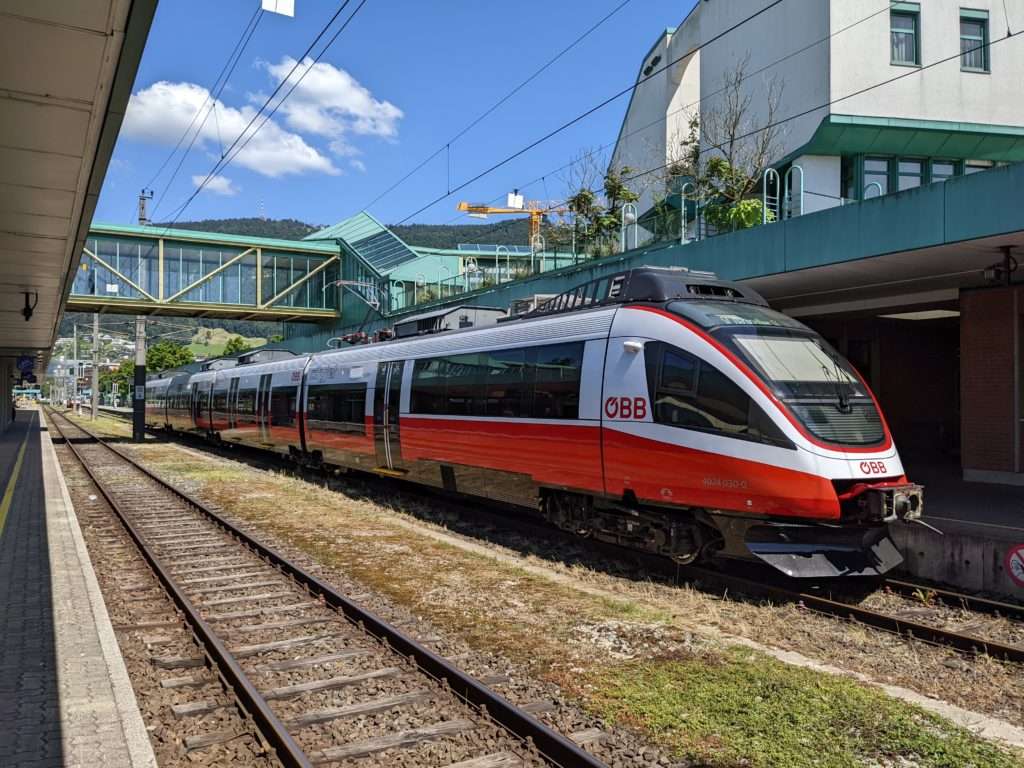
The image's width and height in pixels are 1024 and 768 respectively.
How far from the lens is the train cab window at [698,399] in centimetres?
779

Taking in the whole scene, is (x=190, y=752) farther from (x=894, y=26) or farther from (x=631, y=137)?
(x=631, y=137)

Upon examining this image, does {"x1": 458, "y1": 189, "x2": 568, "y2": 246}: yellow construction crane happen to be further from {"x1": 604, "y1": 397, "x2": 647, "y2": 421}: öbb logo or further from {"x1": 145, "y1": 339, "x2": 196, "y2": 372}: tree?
{"x1": 145, "y1": 339, "x2": 196, "y2": 372}: tree

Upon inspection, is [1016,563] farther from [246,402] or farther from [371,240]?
[371,240]

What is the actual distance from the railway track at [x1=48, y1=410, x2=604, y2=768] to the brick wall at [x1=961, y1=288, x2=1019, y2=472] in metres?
11.7

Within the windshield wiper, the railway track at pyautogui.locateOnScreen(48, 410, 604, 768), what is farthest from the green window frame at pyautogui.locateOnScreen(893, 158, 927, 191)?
the railway track at pyautogui.locateOnScreen(48, 410, 604, 768)

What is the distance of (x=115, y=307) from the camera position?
1330 inches

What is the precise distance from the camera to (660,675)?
5930mm

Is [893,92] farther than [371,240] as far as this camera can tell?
No

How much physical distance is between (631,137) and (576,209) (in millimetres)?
13921

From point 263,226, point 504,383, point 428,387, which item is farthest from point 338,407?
point 263,226

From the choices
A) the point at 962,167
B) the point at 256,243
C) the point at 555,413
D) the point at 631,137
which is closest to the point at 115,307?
the point at 256,243

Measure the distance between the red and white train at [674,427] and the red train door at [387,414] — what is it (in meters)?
1.06

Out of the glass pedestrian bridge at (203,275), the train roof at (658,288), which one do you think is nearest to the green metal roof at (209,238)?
the glass pedestrian bridge at (203,275)

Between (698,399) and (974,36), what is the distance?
67.6ft
